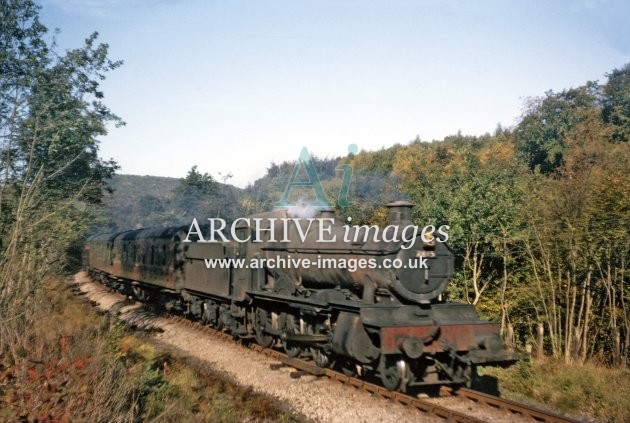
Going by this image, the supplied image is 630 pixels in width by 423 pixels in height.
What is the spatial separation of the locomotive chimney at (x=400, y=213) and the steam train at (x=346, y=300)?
0.02 metres

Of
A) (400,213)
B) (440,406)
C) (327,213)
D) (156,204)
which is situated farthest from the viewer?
(156,204)

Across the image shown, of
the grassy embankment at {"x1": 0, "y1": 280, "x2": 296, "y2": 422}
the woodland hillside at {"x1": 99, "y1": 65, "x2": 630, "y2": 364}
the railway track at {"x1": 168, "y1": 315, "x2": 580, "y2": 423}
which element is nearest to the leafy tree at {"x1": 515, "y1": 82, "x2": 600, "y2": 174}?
the woodland hillside at {"x1": 99, "y1": 65, "x2": 630, "y2": 364}

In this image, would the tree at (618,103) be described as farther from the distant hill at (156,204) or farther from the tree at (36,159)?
the tree at (36,159)

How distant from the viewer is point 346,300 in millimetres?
9102

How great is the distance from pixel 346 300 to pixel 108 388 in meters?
4.27

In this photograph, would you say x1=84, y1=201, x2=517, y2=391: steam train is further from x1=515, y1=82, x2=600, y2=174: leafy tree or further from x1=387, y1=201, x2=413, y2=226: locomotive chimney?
x1=515, y1=82, x2=600, y2=174: leafy tree

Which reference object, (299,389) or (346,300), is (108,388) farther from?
(346,300)

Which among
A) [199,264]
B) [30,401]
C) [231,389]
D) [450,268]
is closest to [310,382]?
[231,389]

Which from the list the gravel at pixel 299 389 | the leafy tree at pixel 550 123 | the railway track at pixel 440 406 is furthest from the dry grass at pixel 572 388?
the leafy tree at pixel 550 123

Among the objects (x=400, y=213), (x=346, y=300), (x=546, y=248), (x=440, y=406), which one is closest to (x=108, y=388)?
(x=346, y=300)

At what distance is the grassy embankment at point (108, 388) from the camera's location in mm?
5492

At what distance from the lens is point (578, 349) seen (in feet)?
42.3

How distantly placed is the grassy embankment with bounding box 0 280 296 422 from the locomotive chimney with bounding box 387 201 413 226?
3.79m

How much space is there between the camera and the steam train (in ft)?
27.1
